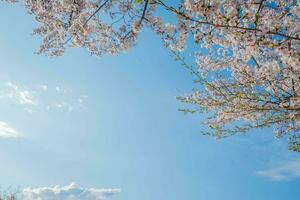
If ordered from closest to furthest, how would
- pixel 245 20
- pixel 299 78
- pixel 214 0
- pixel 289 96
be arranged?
1. pixel 214 0
2. pixel 245 20
3. pixel 299 78
4. pixel 289 96

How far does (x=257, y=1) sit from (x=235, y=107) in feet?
8.72

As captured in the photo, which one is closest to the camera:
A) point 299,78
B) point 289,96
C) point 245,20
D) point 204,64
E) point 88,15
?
point 245,20

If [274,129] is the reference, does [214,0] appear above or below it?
below

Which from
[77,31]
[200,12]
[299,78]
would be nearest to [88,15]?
[77,31]

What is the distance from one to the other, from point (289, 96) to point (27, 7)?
16.9 feet

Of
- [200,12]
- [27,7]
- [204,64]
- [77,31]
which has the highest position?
[204,64]

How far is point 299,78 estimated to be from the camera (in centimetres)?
765

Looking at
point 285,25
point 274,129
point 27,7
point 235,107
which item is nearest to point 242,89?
point 235,107

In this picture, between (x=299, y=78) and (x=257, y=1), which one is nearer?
(x=257, y=1)

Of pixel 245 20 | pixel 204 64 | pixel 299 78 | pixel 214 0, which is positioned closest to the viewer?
pixel 214 0

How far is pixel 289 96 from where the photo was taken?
8.36 m

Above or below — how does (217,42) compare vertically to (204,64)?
below

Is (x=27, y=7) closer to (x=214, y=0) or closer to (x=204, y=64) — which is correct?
(x=214, y=0)

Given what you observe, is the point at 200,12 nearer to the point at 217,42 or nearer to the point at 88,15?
the point at 88,15
